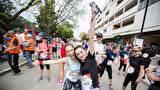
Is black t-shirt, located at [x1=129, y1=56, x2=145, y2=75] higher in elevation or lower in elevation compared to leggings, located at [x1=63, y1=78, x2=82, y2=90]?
higher

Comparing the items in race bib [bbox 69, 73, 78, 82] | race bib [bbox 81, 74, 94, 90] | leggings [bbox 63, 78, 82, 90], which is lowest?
leggings [bbox 63, 78, 82, 90]

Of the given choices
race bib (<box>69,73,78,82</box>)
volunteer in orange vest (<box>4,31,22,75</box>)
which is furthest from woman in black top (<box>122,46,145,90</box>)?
volunteer in orange vest (<box>4,31,22,75</box>)

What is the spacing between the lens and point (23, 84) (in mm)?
2725

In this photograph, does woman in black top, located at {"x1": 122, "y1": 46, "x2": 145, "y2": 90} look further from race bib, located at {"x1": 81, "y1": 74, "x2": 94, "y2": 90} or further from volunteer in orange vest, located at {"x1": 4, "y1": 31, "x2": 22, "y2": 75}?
volunteer in orange vest, located at {"x1": 4, "y1": 31, "x2": 22, "y2": 75}

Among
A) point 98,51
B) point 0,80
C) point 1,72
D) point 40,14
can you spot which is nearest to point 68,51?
point 98,51

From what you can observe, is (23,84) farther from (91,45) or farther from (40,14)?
(40,14)

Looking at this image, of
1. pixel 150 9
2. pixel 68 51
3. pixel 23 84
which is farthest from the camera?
pixel 150 9

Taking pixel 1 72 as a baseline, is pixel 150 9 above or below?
above

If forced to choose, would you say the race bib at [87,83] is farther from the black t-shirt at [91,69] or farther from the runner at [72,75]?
the runner at [72,75]

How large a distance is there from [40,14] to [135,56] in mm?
11000

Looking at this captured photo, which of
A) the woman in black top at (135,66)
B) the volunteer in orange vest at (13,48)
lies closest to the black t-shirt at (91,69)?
the woman in black top at (135,66)

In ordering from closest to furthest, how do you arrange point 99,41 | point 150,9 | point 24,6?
point 99,41
point 24,6
point 150,9

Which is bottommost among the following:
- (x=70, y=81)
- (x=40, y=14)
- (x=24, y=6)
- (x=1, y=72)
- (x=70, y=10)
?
(x=1, y=72)

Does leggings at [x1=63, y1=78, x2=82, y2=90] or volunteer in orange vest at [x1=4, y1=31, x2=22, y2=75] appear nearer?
leggings at [x1=63, y1=78, x2=82, y2=90]
